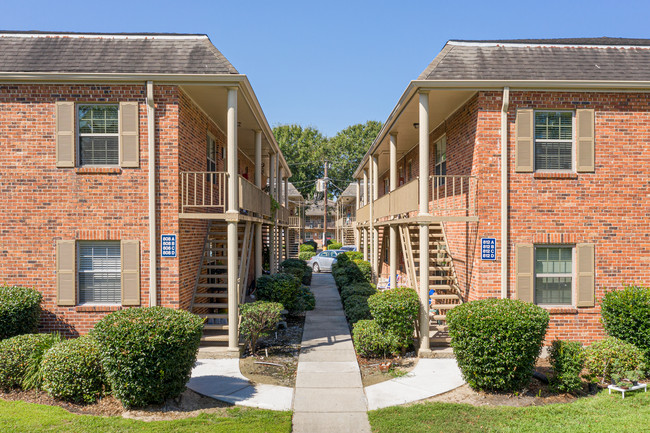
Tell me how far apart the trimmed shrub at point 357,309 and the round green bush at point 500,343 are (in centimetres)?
410

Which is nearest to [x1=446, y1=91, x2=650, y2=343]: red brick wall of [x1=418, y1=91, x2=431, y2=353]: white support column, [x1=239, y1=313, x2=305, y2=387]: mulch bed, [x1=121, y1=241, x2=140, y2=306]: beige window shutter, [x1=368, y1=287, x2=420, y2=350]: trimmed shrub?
[x1=418, y1=91, x2=431, y2=353]: white support column

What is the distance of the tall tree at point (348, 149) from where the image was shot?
6297cm

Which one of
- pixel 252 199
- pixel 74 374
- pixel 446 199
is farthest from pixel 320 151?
pixel 74 374

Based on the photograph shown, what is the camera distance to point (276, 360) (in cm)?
904

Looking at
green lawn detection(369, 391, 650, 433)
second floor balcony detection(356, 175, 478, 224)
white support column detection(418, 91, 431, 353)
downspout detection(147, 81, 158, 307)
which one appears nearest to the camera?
green lawn detection(369, 391, 650, 433)

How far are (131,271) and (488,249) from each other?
27.0 ft

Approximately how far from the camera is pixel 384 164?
21.9 meters

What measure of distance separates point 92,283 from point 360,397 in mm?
6643

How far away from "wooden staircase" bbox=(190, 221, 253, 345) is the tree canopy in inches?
1772

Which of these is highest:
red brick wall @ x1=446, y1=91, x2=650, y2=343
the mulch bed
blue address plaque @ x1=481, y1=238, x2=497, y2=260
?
red brick wall @ x1=446, y1=91, x2=650, y2=343

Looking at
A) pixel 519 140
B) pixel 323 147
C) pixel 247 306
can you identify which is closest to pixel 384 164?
pixel 519 140

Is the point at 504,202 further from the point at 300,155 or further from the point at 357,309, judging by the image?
the point at 300,155

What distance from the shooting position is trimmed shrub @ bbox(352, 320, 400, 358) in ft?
28.9

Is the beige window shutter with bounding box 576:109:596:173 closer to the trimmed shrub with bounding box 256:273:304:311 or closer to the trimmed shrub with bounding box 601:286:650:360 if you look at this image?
the trimmed shrub with bounding box 601:286:650:360
